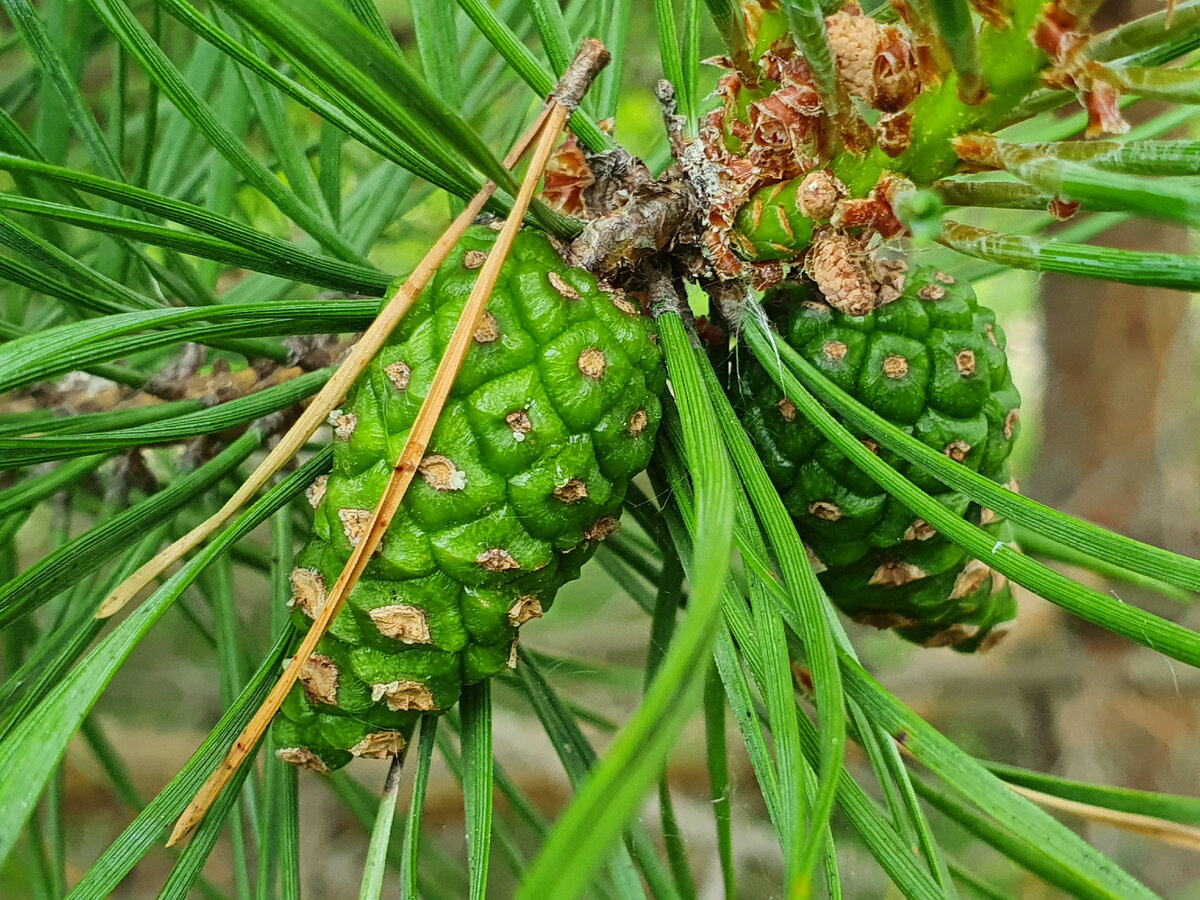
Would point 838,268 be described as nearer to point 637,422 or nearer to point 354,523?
point 637,422

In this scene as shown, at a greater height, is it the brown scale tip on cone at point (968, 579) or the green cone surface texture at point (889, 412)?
the green cone surface texture at point (889, 412)

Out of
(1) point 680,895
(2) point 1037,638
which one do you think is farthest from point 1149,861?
(1) point 680,895

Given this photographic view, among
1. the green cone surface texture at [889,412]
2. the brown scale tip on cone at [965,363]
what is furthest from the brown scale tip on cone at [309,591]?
the brown scale tip on cone at [965,363]

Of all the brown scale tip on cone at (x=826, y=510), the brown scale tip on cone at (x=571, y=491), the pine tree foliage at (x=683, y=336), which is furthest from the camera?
the brown scale tip on cone at (x=826, y=510)

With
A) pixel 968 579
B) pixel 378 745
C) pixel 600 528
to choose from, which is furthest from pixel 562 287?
pixel 968 579

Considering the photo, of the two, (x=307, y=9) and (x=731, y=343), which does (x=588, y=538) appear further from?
(x=307, y=9)

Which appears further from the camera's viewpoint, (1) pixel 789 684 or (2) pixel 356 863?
(2) pixel 356 863

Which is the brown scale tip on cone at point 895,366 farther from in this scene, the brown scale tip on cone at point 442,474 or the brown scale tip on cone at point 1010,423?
the brown scale tip on cone at point 442,474
